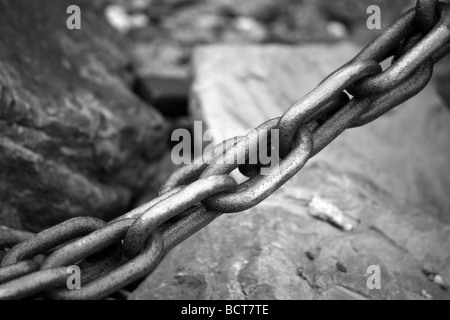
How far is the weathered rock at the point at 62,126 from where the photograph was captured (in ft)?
4.70

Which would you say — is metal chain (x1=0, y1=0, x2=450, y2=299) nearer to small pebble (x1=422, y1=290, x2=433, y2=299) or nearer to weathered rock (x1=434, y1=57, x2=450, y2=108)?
small pebble (x1=422, y1=290, x2=433, y2=299)

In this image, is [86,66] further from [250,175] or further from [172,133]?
[250,175]

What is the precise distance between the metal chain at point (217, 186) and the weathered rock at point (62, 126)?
343mm

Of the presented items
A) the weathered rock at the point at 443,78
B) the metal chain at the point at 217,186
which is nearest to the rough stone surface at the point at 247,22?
the weathered rock at the point at 443,78

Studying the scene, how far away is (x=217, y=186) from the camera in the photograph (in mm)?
926

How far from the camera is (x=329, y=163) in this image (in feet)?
5.79

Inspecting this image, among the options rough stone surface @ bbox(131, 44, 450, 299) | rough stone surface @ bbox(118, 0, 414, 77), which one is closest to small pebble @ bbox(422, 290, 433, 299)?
rough stone surface @ bbox(131, 44, 450, 299)

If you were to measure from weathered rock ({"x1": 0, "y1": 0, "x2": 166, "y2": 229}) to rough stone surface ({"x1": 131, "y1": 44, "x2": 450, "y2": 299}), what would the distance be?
30cm

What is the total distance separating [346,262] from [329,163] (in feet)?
1.56

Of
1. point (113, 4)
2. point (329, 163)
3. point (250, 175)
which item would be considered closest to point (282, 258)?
point (250, 175)

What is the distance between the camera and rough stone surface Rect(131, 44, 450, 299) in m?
1.29

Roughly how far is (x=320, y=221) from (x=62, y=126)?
0.80 m

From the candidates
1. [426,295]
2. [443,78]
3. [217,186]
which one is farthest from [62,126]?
[443,78]

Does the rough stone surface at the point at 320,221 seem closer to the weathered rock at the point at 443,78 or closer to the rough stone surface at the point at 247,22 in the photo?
the weathered rock at the point at 443,78
